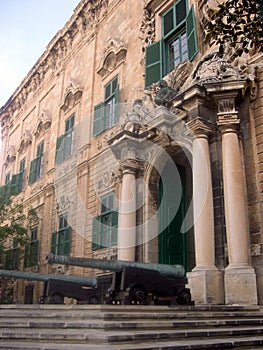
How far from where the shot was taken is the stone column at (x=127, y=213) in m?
10.3

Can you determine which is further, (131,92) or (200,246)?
(131,92)

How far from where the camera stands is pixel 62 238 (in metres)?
15.1

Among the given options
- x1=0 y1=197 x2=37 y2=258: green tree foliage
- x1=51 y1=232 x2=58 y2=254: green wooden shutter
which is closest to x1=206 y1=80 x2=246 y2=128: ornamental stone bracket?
x1=51 y1=232 x2=58 y2=254: green wooden shutter

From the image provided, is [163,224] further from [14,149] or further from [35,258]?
[14,149]

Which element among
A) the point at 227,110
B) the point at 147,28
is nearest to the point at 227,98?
the point at 227,110

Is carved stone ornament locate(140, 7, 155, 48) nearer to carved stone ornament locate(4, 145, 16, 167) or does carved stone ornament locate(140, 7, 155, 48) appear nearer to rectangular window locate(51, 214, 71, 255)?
rectangular window locate(51, 214, 71, 255)

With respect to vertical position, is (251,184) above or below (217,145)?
below

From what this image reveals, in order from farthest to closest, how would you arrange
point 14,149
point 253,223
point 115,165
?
point 14,149 < point 115,165 < point 253,223

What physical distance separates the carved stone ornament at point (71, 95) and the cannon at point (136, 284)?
10879 mm

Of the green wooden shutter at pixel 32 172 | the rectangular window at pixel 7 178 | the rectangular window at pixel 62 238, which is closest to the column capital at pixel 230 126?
the rectangular window at pixel 62 238

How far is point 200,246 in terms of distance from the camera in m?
7.83

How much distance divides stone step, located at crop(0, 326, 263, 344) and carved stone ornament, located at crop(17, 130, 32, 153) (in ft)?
59.3

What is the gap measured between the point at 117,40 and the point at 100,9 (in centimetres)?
297

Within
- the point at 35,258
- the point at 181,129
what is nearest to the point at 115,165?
the point at 181,129
